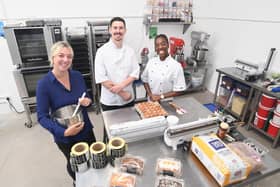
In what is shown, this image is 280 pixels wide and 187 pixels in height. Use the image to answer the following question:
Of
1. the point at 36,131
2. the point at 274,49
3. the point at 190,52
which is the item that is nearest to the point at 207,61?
the point at 190,52

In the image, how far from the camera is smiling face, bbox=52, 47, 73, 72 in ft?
4.19

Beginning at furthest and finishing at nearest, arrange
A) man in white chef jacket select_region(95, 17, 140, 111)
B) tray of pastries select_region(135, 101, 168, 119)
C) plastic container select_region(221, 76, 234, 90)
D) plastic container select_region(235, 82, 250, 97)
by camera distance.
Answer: plastic container select_region(221, 76, 234, 90) < plastic container select_region(235, 82, 250, 97) < man in white chef jacket select_region(95, 17, 140, 111) < tray of pastries select_region(135, 101, 168, 119)

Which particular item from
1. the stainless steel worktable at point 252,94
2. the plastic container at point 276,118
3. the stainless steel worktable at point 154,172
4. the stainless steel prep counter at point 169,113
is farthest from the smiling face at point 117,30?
the plastic container at point 276,118

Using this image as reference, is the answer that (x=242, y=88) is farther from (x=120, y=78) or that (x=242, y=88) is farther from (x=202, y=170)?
(x=202, y=170)

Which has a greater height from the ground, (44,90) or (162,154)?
(44,90)

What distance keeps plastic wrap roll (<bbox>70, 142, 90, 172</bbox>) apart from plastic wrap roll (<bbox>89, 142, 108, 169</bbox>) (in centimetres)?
3

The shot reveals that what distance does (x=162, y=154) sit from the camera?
1.12 metres

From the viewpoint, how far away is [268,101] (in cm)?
235

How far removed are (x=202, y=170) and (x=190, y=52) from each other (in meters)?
3.45

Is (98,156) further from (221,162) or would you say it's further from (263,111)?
(263,111)

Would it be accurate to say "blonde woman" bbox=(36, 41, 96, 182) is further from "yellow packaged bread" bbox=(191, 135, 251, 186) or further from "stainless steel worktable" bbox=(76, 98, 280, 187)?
"yellow packaged bread" bbox=(191, 135, 251, 186)

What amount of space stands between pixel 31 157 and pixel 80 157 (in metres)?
1.74

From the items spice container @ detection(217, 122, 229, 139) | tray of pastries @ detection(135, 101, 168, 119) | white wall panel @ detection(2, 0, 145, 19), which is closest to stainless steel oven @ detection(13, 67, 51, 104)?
white wall panel @ detection(2, 0, 145, 19)

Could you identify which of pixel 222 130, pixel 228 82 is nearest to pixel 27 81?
pixel 222 130
